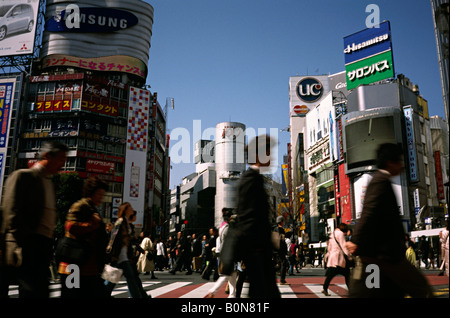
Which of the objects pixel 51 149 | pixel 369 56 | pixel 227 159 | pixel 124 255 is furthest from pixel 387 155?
pixel 227 159

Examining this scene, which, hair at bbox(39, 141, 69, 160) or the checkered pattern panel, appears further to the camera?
the checkered pattern panel

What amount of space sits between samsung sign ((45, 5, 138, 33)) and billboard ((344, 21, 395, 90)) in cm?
2868

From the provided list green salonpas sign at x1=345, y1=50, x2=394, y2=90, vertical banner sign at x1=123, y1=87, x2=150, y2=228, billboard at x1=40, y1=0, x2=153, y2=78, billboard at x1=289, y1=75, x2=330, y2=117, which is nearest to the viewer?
green salonpas sign at x1=345, y1=50, x2=394, y2=90

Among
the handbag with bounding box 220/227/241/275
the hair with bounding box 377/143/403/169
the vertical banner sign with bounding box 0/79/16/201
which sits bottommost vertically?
the handbag with bounding box 220/227/241/275

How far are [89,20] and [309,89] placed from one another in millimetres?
38988

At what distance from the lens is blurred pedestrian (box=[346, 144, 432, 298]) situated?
290 cm

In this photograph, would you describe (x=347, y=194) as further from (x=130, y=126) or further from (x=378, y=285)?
(x=378, y=285)

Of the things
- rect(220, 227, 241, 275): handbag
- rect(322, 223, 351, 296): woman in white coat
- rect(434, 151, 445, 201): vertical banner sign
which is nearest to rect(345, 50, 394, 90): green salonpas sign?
rect(434, 151, 445, 201): vertical banner sign

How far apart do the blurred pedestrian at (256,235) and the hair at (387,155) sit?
1043mm

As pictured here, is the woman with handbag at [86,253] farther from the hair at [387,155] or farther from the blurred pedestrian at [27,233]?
the hair at [387,155]

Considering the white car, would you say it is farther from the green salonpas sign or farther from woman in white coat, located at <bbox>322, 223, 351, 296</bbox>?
→ woman in white coat, located at <bbox>322, 223, 351, 296</bbox>

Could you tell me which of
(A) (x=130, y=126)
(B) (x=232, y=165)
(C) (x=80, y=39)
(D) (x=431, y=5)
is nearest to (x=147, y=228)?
(A) (x=130, y=126)

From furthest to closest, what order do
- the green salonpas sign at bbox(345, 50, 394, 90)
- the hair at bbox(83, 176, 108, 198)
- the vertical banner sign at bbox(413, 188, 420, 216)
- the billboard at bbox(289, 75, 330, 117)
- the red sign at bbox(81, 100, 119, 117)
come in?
the billboard at bbox(289, 75, 330, 117) → the red sign at bbox(81, 100, 119, 117) → the green salonpas sign at bbox(345, 50, 394, 90) → the vertical banner sign at bbox(413, 188, 420, 216) → the hair at bbox(83, 176, 108, 198)
